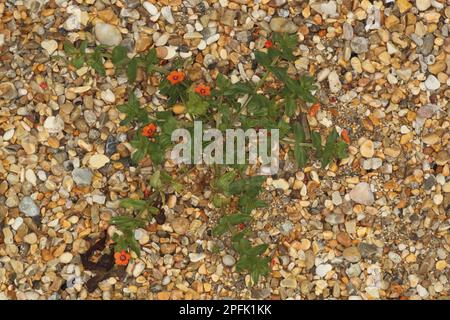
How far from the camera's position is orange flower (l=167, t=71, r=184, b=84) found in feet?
12.5

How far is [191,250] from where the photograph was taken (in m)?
3.85

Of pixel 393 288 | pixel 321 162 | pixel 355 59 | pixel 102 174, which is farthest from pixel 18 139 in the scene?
pixel 393 288

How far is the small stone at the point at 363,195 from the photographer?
12.9ft

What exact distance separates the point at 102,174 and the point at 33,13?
102 centimetres

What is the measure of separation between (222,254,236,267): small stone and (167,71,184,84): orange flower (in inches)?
39.4

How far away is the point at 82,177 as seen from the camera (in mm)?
3873

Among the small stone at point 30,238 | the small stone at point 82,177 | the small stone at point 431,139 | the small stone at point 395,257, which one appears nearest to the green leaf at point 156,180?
the small stone at point 82,177

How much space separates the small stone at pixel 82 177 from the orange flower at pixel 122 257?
17.5 inches

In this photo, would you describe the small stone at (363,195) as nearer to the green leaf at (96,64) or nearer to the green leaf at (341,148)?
the green leaf at (341,148)

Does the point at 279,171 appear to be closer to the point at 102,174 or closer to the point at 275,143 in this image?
the point at 275,143

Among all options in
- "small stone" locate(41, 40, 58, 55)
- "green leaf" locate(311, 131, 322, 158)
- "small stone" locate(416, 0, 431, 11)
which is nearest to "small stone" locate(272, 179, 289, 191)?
"green leaf" locate(311, 131, 322, 158)

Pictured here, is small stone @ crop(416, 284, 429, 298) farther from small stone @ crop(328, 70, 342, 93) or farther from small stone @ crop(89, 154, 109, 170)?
small stone @ crop(89, 154, 109, 170)

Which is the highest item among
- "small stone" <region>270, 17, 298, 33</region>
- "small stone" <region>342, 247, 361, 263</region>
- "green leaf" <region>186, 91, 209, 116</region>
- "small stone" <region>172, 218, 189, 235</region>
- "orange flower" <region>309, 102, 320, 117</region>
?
"small stone" <region>270, 17, 298, 33</region>

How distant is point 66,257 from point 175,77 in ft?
3.80
